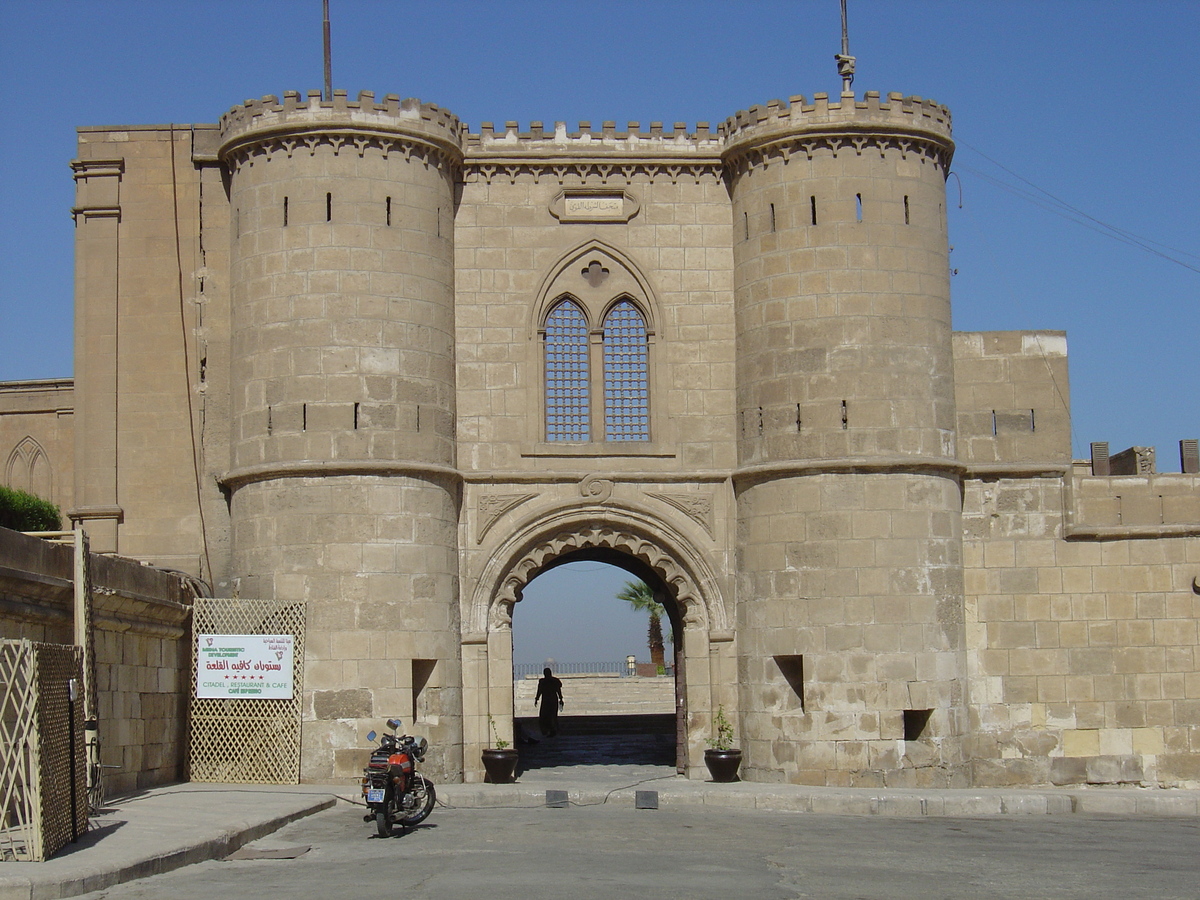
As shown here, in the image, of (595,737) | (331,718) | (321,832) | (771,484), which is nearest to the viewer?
(321,832)

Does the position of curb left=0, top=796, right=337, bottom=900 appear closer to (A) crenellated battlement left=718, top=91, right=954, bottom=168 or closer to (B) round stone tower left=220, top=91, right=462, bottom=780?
(B) round stone tower left=220, top=91, right=462, bottom=780

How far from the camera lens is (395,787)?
616 inches

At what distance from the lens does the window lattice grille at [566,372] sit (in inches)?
896

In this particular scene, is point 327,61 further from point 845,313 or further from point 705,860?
point 705,860

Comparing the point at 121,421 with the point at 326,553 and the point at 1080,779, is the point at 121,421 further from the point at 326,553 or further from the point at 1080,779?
the point at 1080,779

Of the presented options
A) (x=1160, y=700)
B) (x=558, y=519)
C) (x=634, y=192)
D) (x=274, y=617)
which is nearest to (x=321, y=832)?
(x=274, y=617)

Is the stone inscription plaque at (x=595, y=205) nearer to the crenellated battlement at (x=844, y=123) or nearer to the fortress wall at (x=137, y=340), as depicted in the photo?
the crenellated battlement at (x=844, y=123)

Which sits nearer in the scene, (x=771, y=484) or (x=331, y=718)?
(x=331, y=718)

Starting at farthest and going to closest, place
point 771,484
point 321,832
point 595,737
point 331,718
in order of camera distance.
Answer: point 595,737, point 771,484, point 331,718, point 321,832

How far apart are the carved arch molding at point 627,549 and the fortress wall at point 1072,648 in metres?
3.79

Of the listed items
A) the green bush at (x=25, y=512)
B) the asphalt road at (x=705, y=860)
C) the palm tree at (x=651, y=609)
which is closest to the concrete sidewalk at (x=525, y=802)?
the asphalt road at (x=705, y=860)

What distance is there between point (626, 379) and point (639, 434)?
0.84m

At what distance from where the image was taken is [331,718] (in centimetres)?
2056

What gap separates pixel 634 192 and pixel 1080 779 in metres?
10.7
